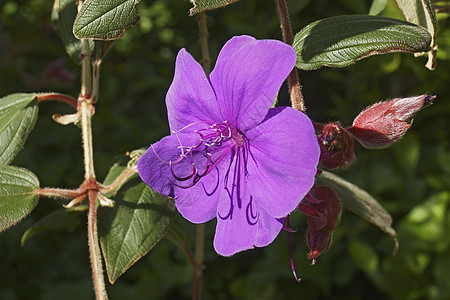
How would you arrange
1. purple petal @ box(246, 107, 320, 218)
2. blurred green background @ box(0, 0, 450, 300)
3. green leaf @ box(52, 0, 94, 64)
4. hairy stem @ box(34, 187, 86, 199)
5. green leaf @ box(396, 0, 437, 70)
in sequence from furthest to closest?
blurred green background @ box(0, 0, 450, 300) → green leaf @ box(52, 0, 94, 64) → hairy stem @ box(34, 187, 86, 199) → green leaf @ box(396, 0, 437, 70) → purple petal @ box(246, 107, 320, 218)

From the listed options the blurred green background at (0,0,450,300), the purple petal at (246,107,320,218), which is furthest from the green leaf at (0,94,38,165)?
the blurred green background at (0,0,450,300)

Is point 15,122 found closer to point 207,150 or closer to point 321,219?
point 207,150

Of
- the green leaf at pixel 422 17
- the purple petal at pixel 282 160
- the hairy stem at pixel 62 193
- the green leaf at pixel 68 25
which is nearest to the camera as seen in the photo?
the purple petal at pixel 282 160

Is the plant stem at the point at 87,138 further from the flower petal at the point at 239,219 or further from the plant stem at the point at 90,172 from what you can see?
the flower petal at the point at 239,219

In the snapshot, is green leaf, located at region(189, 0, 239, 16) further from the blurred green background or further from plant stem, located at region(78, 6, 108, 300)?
the blurred green background

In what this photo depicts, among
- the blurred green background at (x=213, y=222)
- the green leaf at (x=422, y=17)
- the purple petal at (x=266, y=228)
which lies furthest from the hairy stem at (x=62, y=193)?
the blurred green background at (x=213, y=222)

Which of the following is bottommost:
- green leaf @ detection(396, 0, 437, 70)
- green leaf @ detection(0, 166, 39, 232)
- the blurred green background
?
the blurred green background
